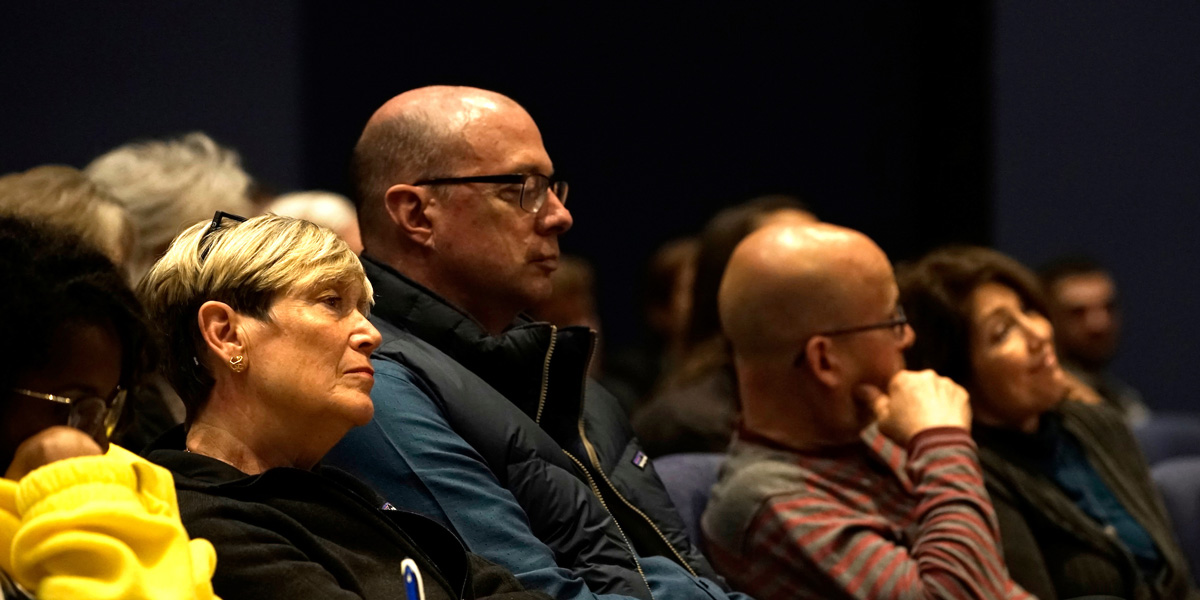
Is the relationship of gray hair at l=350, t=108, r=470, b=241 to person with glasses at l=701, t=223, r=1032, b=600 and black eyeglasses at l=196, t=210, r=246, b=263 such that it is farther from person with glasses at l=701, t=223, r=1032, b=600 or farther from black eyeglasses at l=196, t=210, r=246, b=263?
person with glasses at l=701, t=223, r=1032, b=600

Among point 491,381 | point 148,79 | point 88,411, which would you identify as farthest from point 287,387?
point 148,79

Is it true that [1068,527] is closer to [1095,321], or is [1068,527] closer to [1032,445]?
[1032,445]

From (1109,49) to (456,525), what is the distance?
16.2ft

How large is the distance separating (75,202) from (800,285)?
1.28 metres

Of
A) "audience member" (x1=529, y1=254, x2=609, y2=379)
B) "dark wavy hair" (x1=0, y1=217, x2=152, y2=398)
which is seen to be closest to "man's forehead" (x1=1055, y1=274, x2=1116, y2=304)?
"audience member" (x1=529, y1=254, x2=609, y2=379)

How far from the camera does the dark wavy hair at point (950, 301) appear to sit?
105 inches

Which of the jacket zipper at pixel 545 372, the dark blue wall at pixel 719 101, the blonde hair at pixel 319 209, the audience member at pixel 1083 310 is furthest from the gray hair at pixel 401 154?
the audience member at pixel 1083 310

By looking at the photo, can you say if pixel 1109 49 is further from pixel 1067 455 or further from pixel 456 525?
pixel 456 525

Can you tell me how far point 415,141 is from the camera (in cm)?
224

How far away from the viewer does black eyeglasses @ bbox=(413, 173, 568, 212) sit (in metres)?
2.22

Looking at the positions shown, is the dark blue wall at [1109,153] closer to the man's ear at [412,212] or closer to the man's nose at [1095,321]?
the man's nose at [1095,321]

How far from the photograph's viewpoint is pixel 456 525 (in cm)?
182

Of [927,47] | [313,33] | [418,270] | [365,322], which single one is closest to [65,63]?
[313,33]

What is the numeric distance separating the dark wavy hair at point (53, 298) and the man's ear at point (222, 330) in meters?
0.25
